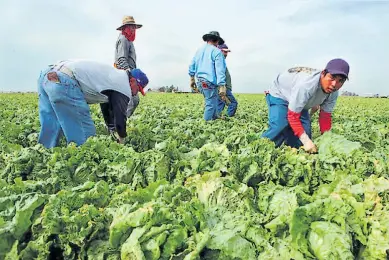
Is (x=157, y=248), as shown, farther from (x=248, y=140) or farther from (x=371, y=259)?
(x=248, y=140)

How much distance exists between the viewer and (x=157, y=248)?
2428mm

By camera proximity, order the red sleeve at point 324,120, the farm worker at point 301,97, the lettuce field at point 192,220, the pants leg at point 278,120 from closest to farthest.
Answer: the lettuce field at point 192,220, the farm worker at point 301,97, the pants leg at point 278,120, the red sleeve at point 324,120

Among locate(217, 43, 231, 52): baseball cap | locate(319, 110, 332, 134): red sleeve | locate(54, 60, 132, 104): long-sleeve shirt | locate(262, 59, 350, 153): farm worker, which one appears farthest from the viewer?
locate(217, 43, 231, 52): baseball cap

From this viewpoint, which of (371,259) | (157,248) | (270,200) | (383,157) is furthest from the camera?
(383,157)

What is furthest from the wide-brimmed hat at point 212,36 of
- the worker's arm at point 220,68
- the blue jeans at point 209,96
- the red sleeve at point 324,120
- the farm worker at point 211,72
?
the red sleeve at point 324,120

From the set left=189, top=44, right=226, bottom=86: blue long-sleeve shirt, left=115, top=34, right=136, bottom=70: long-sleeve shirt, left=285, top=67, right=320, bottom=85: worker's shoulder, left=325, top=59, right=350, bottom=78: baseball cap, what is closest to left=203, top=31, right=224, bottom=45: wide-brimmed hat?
left=189, top=44, right=226, bottom=86: blue long-sleeve shirt

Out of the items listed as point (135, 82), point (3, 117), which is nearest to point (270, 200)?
point (135, 82)

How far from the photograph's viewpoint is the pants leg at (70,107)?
17.6 ft

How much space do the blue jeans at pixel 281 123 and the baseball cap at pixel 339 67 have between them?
1.29m

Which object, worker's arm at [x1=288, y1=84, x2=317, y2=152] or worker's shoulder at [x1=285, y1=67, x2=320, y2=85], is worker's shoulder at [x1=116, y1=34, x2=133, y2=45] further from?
worker's arm at [x1=288, y1=84, x2=317, y2=152]

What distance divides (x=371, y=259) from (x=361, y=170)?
1.96m

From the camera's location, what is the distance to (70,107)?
5.44 m

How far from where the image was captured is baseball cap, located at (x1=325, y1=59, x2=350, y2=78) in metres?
4.73

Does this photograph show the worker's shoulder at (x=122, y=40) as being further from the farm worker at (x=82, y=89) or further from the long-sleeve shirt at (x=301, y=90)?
the long-sleeve shirt at (x=301, y=90)
